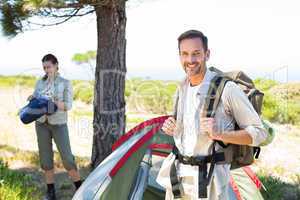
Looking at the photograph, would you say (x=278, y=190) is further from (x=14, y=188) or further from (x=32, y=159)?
(x=32, y=159)

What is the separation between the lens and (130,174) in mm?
3299

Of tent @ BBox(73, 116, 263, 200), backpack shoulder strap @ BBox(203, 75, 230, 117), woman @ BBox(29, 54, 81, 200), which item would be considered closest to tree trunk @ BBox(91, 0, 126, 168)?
woman @ BBox(29, 54, 81, 200)

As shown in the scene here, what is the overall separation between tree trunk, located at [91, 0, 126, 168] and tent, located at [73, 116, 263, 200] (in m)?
1.69

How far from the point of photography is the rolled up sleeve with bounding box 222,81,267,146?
2221 mm

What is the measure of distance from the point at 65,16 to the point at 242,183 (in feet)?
10.2

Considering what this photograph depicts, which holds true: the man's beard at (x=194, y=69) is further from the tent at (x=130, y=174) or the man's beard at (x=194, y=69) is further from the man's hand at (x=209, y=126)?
the tent at (x=130, y=174)

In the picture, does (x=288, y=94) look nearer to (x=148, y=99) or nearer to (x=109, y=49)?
(x=148, y=99)

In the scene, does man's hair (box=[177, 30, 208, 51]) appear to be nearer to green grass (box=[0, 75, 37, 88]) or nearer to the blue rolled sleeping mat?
the blue rolled sleeping mat

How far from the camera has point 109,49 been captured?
16.6 ft

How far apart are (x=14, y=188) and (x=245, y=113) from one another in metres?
2.77

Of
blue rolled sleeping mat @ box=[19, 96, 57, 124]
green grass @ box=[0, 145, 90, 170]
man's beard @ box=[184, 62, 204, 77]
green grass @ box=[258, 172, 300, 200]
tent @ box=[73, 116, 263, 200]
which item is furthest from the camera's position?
green grass @ box=[0, 145, 90, 170]

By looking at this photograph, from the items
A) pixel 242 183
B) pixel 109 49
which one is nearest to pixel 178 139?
pixel 242 183

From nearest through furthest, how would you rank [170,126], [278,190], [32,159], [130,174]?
[170,126], [130,174], [278,190], [32,159]

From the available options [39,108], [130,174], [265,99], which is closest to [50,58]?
[39,108]
